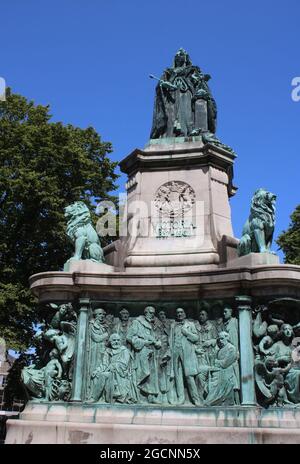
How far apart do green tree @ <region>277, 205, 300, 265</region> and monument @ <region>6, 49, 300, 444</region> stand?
1466 centimetres

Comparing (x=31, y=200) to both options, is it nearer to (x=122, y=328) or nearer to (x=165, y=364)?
(x=122, y=328)

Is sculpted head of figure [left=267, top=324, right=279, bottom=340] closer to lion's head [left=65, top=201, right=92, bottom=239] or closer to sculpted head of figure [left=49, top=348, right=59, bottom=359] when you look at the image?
sculpted head of figure [left=49, top=348, right=59, bottom=359]

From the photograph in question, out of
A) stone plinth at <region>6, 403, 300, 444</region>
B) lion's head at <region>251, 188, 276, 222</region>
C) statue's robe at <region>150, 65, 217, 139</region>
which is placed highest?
statue's robe at <region>150, 65, 217, 139</region>

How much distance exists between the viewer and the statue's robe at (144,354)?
9141 mm

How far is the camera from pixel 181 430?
8219 mm

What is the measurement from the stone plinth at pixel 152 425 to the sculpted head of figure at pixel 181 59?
843 centimetres

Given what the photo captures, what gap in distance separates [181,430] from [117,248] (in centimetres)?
430

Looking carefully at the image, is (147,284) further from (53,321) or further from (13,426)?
(13,426)

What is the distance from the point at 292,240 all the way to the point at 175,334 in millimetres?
17885

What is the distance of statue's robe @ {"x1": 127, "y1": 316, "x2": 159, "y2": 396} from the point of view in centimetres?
914

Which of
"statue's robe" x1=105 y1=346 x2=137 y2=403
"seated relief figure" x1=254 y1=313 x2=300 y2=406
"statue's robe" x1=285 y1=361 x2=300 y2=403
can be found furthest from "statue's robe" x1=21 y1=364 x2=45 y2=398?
"statue's robe" x1=285 y1=361 x2=300 y2=403

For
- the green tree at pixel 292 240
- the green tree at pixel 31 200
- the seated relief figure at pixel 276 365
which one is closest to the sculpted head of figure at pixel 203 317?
the seated relief figure at pixel 276 365

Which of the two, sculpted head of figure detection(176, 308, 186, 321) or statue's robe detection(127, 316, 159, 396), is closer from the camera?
statue's robe detection(127, 316, 159, 396)

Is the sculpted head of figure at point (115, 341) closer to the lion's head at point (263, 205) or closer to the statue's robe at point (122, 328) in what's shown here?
the statue's robe at point (122, 328)
